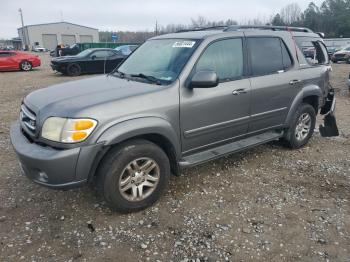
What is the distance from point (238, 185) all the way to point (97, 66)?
45.5ft

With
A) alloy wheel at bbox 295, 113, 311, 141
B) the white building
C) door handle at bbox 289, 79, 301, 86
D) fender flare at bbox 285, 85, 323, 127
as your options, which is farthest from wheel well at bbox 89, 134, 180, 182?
the white building

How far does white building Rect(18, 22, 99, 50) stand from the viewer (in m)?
76.0

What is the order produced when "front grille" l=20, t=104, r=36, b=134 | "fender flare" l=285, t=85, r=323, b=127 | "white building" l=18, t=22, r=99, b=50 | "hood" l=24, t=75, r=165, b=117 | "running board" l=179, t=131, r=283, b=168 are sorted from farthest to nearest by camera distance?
"white building" l=18, t=22, r=99, b=50 → "fender flare" l=285, t=85, r=323, b=127 → "running board" l=179, t=131, r=283, b=168 → "front grille" l=20, t=104, r=36, b=134 → "hood" l=24, t=75, r=165, b=117

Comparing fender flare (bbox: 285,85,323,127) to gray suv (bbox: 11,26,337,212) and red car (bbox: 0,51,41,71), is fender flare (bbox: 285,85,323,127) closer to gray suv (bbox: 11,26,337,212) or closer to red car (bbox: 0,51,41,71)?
gray suv (bbox: 11,26,337,212)

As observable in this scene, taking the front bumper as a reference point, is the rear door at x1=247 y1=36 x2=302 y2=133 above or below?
above

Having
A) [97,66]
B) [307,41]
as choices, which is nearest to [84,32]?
[97,66]

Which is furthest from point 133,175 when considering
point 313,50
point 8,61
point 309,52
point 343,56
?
point 343,56

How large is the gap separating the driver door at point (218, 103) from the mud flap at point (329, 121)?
7.25 ft

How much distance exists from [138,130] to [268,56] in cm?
236

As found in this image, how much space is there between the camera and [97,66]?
1664 centimetres

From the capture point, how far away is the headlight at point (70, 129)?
301cm

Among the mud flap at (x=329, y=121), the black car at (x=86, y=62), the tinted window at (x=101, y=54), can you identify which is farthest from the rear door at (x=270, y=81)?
the tinted window at (x=101, y=54)

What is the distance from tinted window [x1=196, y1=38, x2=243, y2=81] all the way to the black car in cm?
1197

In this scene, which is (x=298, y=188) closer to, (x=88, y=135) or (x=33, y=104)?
(x=88, y=135)
